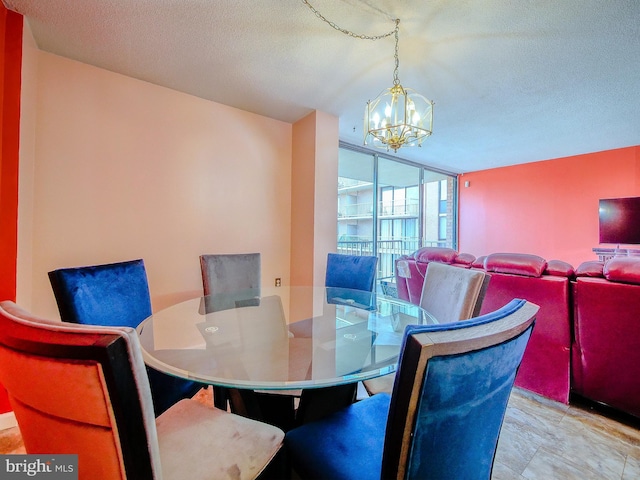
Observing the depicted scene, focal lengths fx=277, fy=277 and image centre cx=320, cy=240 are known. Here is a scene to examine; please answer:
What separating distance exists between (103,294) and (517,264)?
2615 millimetres

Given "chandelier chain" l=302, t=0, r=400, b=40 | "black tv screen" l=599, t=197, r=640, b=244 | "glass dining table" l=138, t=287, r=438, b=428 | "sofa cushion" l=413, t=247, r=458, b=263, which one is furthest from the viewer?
"black tv screen" l=599, t=197, r=640, b=244

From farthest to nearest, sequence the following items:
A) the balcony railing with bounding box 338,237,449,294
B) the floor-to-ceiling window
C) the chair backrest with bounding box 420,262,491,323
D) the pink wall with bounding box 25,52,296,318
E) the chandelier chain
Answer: the balcony railing with bounding box 338,237,449,294 < the floor-to-ceiling window < the pink wall with bounding box 25,52,296,318 < the chandelier chain < the chair backrest with bounding box 420,262,491,323

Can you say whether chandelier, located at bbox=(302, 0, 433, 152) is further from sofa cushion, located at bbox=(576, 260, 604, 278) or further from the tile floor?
the tile floor

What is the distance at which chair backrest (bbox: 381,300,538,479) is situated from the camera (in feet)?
1.86

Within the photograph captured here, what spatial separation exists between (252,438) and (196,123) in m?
2.72

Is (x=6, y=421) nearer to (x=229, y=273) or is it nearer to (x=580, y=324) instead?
(x=229, y=273)

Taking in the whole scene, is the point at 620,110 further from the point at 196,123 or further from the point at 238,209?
the point at 196,123

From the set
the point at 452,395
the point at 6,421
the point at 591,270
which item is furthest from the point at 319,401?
the point at 6,421

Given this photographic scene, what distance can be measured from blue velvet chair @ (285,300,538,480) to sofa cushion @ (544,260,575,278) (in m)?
1.43

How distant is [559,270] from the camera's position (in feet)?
5.99

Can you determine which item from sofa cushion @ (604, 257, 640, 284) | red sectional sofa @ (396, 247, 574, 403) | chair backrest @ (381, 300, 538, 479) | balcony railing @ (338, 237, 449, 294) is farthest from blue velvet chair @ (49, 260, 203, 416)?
balcony railing @ (338, 237, 449, 294)

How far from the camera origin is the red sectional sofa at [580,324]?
5.25 feet

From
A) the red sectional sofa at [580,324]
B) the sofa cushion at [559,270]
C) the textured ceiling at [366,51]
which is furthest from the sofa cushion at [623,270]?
the textured ceiling at [366,51]

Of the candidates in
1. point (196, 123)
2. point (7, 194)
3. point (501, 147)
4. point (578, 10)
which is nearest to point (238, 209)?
point (196, 123)
